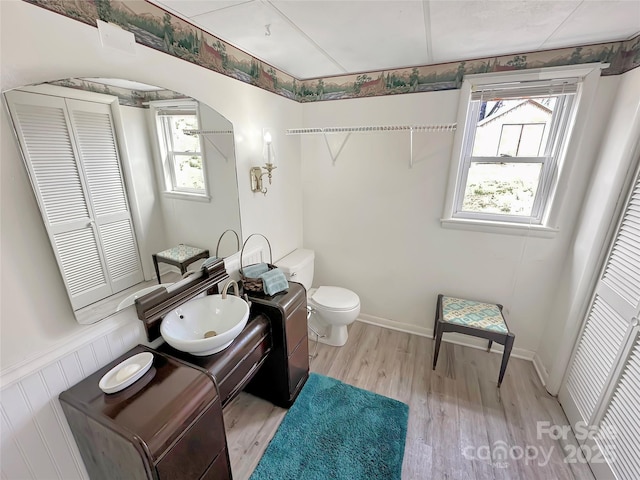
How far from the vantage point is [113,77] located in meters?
1.09

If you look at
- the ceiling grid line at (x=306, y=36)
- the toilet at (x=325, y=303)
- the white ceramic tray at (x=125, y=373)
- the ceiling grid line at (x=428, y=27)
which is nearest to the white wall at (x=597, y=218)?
the ceiling grid line at (x=428, y=27)

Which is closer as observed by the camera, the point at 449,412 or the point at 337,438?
the point at 337,438

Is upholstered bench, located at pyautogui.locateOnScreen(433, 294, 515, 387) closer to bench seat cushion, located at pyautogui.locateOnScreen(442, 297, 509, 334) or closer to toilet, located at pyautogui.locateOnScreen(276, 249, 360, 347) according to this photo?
bench seat cushion, located at pyautogui.locateOnScreen(442, 297, 509, 334)

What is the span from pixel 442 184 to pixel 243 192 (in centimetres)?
151

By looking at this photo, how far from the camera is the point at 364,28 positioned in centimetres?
138

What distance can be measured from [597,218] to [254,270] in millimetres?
2142

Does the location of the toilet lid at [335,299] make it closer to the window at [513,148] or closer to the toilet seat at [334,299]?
the toilet seat at [334,299]

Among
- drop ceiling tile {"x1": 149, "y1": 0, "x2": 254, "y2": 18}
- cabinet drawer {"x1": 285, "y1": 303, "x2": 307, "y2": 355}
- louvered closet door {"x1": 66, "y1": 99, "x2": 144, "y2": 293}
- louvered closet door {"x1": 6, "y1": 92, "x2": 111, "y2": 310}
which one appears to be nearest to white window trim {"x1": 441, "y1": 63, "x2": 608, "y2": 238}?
cabinet drawer {"x1": 285, "y1": 303, "x2": 307, "y2": 355}

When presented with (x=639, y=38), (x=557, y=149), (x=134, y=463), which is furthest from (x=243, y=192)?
(x=639, y=38)

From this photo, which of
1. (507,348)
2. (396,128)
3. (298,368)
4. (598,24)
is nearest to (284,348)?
(298,368)

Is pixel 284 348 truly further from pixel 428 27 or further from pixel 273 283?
pixel 428 27

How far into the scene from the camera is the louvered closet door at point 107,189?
41.5 inches

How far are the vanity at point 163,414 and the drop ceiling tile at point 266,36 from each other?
1.41 m

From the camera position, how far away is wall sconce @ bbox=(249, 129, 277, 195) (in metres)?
1.94
